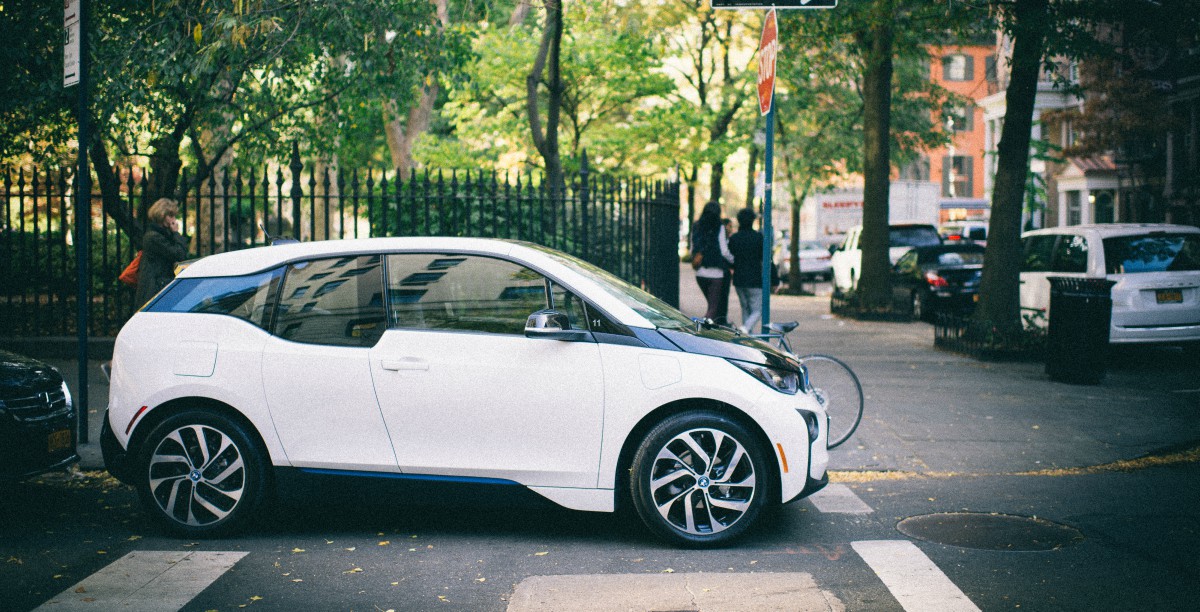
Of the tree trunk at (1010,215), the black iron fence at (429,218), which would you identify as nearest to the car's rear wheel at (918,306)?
the tree trunk at (1010,215)

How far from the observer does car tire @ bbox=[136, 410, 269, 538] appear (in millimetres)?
5914

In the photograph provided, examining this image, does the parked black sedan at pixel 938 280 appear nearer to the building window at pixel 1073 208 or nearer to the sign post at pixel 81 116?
the sign post at pixel 81 116

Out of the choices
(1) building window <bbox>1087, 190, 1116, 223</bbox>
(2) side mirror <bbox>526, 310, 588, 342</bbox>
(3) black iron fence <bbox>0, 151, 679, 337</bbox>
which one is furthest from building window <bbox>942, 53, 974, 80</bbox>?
(2) side mirror <bbox>526, 310, 588, 342</bbox>

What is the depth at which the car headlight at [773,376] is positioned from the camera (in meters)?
5.83

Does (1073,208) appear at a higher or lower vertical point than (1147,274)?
higher

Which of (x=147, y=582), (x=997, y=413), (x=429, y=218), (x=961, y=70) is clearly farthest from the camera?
(x=961, y=70)

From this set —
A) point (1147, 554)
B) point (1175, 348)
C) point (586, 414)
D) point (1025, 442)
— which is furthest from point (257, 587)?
point (1175, 348)

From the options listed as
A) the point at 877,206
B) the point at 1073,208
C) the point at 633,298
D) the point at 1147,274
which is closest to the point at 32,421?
the point at 633,298

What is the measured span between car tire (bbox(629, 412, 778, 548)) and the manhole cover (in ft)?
3.33

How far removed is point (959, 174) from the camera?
68.2 m

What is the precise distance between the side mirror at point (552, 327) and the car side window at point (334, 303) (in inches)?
33.1

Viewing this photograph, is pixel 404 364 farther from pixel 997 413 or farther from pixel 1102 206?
pixel 1102 206

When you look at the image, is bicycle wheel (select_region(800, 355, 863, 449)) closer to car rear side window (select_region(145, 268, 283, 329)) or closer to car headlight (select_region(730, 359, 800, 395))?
car headlight (select_region(730, 359, 800, 395))

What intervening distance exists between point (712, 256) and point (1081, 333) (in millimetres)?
4156
